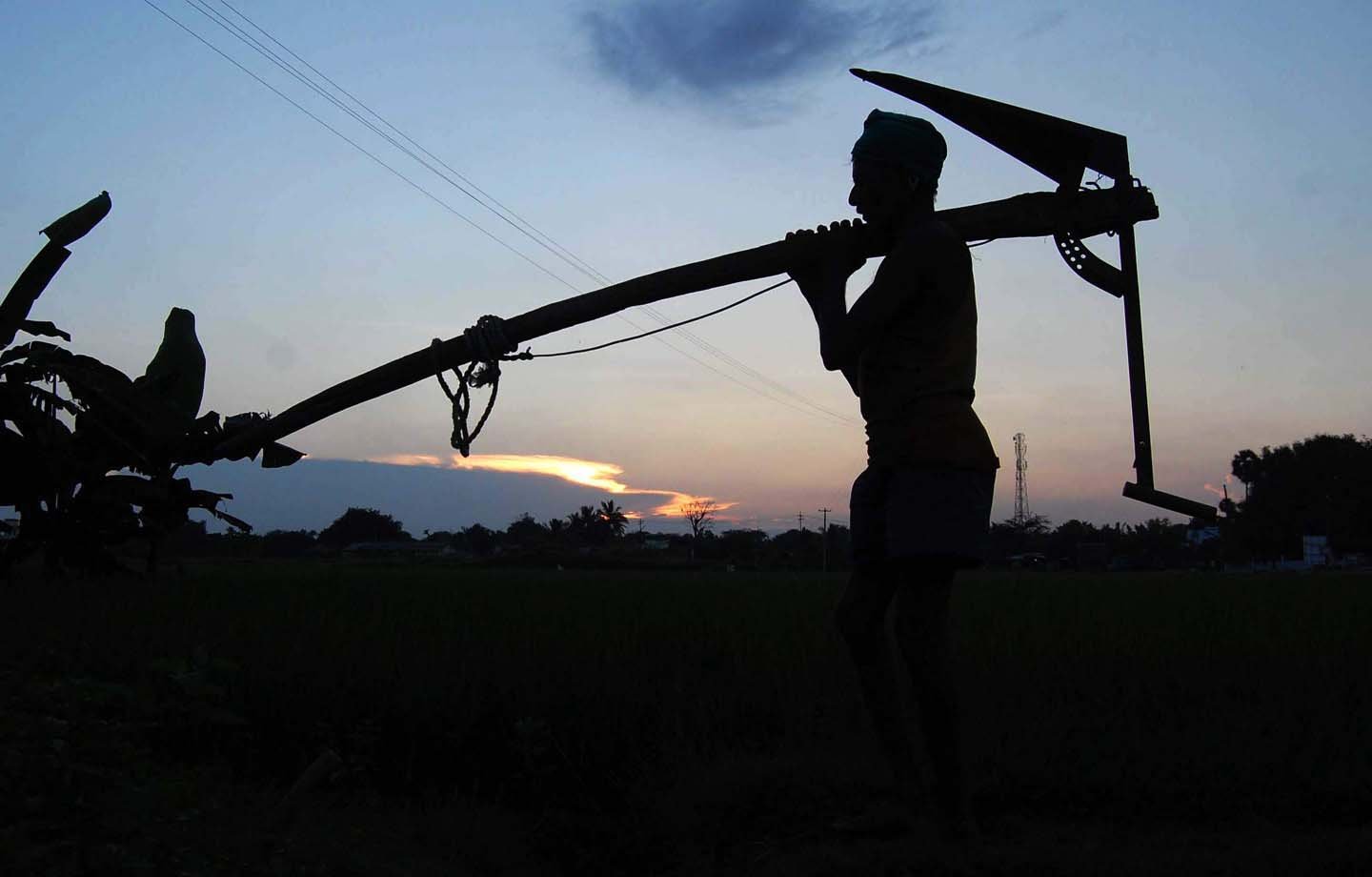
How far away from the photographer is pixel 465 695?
3.68 m

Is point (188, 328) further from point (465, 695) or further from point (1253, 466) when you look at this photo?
point (1253, 466)

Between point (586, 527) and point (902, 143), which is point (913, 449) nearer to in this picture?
point (902, 143)

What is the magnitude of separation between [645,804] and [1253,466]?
8754 cm

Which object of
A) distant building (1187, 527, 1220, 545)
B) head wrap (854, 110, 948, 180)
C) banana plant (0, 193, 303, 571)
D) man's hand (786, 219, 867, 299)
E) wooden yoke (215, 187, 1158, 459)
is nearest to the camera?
head wrap (854, 110, 948, 180)

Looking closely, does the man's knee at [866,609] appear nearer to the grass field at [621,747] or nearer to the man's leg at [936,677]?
the man's leg at [936,677]

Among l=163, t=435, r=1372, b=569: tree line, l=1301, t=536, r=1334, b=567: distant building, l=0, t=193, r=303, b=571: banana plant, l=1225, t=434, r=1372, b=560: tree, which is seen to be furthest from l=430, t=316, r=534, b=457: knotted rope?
l=1301, t=536, r=1334, b=567: distant building

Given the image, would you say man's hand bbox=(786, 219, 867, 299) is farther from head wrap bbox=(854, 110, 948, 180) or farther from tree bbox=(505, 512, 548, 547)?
tree bbox=(505, 512, 548, 547)

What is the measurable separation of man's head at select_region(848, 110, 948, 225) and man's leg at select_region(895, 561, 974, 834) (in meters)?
0.90

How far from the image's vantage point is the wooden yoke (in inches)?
131

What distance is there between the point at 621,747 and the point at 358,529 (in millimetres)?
75169

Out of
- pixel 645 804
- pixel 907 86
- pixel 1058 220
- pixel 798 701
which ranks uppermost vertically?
→ pixel 907 86

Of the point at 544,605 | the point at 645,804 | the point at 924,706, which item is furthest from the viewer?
the point at 544,605

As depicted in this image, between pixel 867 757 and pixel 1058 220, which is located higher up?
pixel 1058 220

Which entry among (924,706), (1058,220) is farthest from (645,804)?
(1058,220)
